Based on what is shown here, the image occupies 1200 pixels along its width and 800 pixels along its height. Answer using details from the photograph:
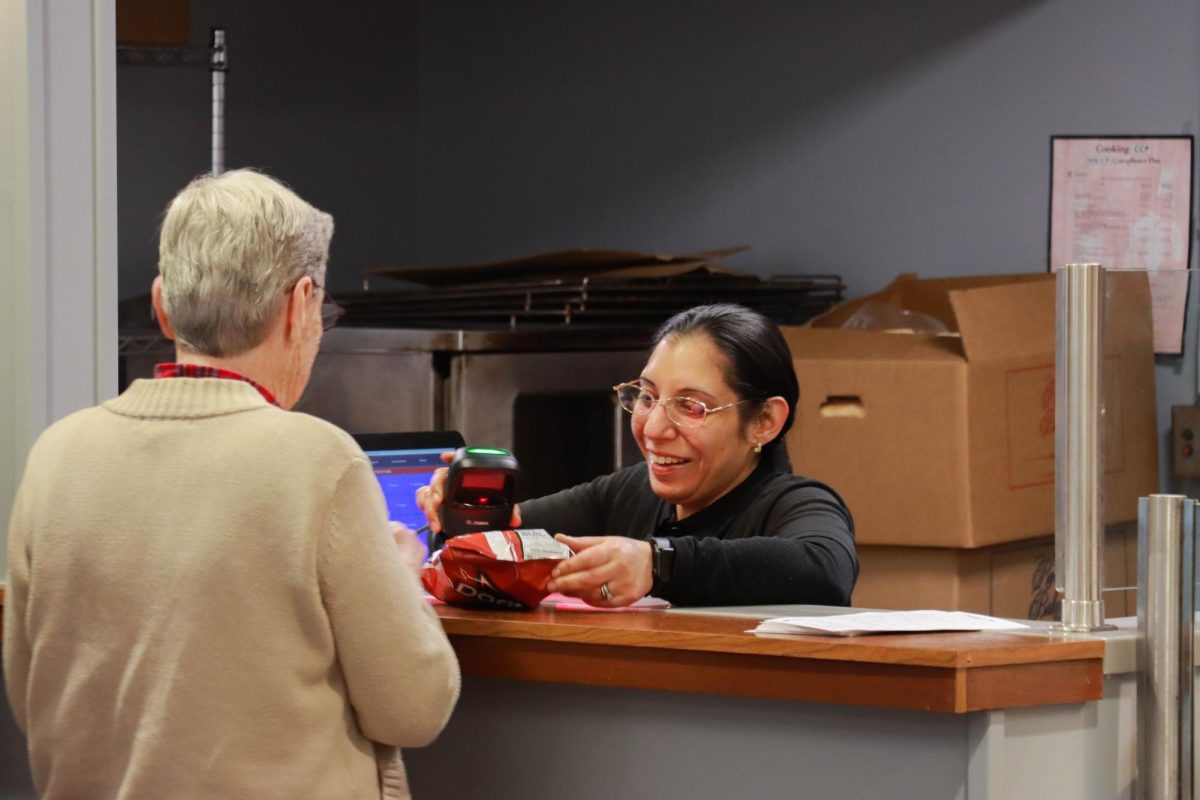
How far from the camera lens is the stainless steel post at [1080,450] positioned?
5.26 ft

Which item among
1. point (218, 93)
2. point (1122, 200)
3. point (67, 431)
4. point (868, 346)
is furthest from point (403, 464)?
point (1122, 200)

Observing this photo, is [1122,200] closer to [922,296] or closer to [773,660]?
[922,296]

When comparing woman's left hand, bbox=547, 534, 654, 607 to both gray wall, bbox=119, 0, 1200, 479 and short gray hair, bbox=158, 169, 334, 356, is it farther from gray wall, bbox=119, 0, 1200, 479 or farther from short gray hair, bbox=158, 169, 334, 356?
gray wall, bbox=119, 0, 1200, 479

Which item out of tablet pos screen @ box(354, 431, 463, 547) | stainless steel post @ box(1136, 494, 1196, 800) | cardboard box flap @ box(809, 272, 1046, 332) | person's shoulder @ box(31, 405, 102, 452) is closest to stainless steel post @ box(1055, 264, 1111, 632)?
stainless steel post @ box(1136, 494, 1196, 800)

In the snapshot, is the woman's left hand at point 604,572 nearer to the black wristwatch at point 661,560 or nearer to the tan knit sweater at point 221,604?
the black wristwatch at point 661,560

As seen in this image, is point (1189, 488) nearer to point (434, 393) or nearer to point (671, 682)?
point (671, 682)

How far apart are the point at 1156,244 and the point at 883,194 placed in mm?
658

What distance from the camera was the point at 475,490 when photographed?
1759mm

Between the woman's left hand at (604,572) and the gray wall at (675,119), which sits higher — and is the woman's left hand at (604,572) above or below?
below

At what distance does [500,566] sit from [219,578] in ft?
1.26

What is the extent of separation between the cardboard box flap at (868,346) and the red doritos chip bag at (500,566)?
137 cm

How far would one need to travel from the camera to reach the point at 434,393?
3049mm

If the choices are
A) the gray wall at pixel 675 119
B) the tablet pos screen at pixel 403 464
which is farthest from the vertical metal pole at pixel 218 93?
the tablet pos screen at pixel 403 464

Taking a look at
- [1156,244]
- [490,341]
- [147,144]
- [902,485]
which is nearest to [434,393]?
[490,341]
